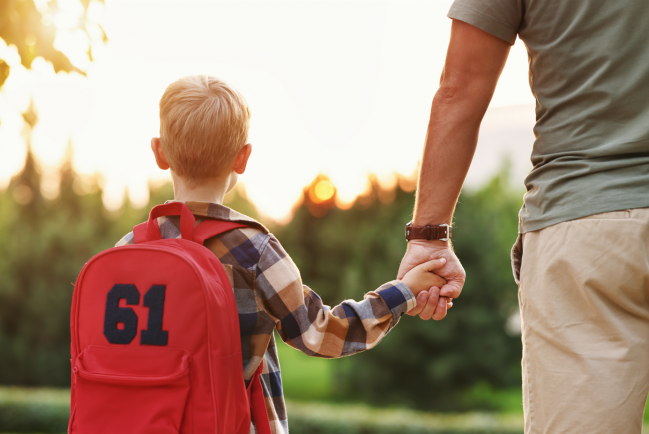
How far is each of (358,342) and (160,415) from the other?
23.9 inches

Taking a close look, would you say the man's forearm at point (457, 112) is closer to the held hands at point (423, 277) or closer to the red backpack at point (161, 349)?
the held hands at point (423, 277)

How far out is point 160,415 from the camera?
148 centimetres

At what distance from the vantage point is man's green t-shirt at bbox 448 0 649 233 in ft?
4.51

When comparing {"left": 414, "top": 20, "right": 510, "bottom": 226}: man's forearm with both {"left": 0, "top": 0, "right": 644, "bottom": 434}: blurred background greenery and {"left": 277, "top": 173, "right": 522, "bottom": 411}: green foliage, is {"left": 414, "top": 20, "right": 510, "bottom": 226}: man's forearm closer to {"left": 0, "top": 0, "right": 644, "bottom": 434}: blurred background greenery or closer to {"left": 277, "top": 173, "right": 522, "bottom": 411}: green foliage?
{"left": 0, "top": 0, "right": 644, "bottom": 434}: blurred background greenery

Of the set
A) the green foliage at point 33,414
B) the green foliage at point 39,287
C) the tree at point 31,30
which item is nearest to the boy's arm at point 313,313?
the tree at point 31,30

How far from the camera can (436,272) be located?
2.09 m

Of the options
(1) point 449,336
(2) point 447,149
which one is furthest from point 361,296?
(2) point 447,149

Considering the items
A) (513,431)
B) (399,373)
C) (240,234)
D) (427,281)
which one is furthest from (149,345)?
(399,373)

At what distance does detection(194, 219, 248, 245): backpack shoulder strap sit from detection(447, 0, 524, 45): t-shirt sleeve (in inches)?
36.3

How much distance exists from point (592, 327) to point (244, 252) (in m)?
0.93

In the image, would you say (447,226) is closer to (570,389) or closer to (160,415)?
(570,389)

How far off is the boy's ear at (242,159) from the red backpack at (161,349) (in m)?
0.32

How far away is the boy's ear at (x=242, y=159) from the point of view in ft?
5.78

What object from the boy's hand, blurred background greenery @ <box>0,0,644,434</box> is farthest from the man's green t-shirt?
blurred background greenery @ <box>0,0,644,434</box>
